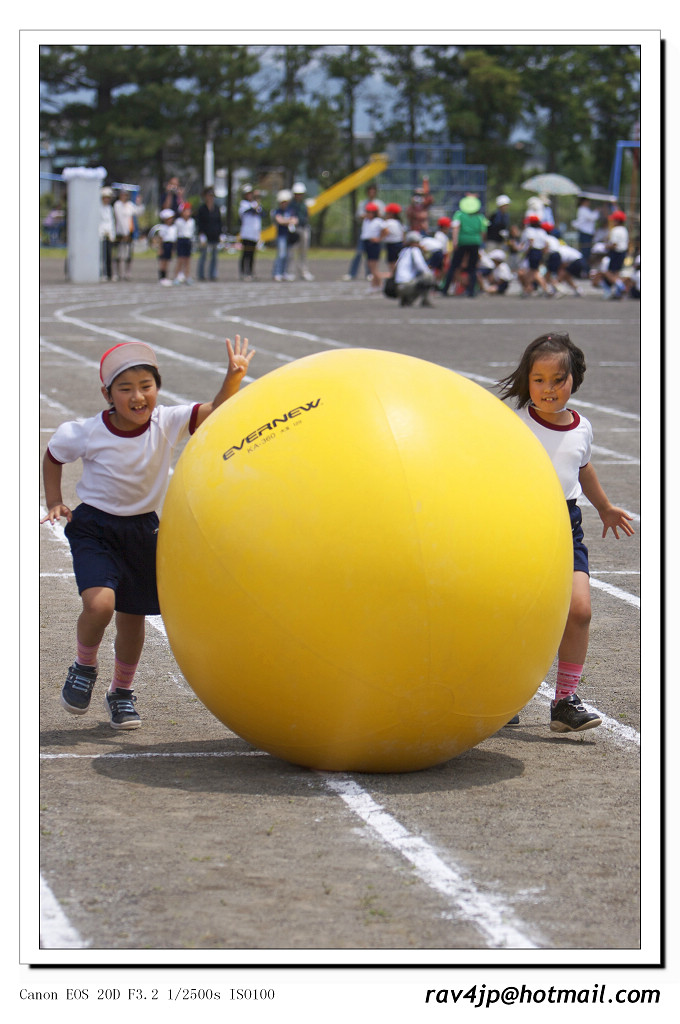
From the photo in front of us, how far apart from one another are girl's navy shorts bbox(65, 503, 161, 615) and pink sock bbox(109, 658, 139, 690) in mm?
247

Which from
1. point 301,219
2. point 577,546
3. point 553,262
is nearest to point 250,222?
point 301,219

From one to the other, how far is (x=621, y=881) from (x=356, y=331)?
19.7 meters

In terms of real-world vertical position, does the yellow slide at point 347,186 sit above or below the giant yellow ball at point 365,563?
above

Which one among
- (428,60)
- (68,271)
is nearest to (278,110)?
(428,60)

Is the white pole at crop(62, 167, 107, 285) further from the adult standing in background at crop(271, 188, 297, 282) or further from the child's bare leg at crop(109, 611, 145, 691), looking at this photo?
the child's bare leg at crop(109, 611, 145, 691)

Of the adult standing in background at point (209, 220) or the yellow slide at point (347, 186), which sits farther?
the yellow slide at point (347, 186)

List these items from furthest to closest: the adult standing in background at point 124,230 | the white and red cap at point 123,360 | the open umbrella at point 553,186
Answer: the open umbrella at point 553,186, the adult standing in background at point 124,230, the white and red cap at point 123,360

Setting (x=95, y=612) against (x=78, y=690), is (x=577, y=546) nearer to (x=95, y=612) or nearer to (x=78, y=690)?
(x=95, y=612)

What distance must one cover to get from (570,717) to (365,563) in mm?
1656

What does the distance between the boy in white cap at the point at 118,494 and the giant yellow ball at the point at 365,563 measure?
73cm

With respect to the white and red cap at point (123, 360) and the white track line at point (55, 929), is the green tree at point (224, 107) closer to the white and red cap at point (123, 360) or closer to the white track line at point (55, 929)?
the white and red cap at point (123, 360)

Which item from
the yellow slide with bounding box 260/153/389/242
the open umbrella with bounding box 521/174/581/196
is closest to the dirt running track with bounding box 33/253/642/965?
the open umbrella with bounding box 521/174/581/196

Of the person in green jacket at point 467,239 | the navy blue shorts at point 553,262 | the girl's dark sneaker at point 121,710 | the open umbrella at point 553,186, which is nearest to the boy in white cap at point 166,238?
the person in green jacket at point 467,239

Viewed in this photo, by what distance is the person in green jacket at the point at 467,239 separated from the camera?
30656mm
